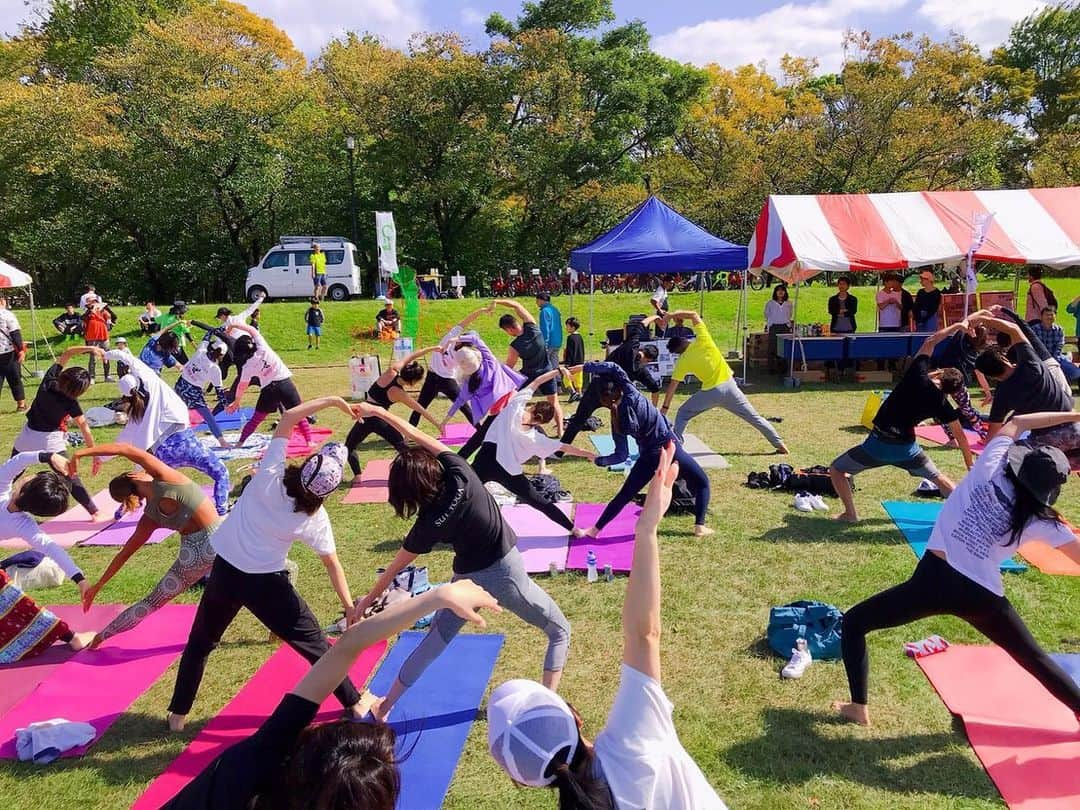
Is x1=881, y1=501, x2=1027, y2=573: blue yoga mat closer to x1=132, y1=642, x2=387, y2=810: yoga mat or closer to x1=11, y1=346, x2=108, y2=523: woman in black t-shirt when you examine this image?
x1=132, y1=642, x2=387, y2=810: yoga mat

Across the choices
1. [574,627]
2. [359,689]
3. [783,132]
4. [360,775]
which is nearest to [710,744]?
[574,627]

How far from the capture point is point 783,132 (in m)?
30.7

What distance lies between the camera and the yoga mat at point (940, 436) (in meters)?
9.52

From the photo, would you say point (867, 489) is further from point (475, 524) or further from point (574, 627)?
point (475, 524)

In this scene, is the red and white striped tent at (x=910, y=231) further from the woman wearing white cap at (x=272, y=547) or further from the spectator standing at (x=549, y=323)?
the woman wearing white cap at (x=272, y=547)

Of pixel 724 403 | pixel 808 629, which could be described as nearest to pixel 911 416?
pixel 808 629

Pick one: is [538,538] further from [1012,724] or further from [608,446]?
[1012,724]

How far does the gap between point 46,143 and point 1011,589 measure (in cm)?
3218

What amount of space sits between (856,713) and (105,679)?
4.54 metres

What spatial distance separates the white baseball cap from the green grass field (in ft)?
6.33

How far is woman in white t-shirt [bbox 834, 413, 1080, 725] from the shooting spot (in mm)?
3377

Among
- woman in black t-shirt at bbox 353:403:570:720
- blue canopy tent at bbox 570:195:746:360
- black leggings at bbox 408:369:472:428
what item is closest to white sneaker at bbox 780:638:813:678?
woman in black t-shirt at bbox 353:403:570:720

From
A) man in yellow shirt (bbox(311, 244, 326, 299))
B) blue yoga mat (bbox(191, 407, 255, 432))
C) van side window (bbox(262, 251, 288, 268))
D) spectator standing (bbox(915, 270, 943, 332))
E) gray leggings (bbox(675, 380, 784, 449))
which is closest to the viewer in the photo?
gray leggings (bbox(675, 380, 784, 449))

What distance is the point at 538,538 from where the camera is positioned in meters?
6.87
